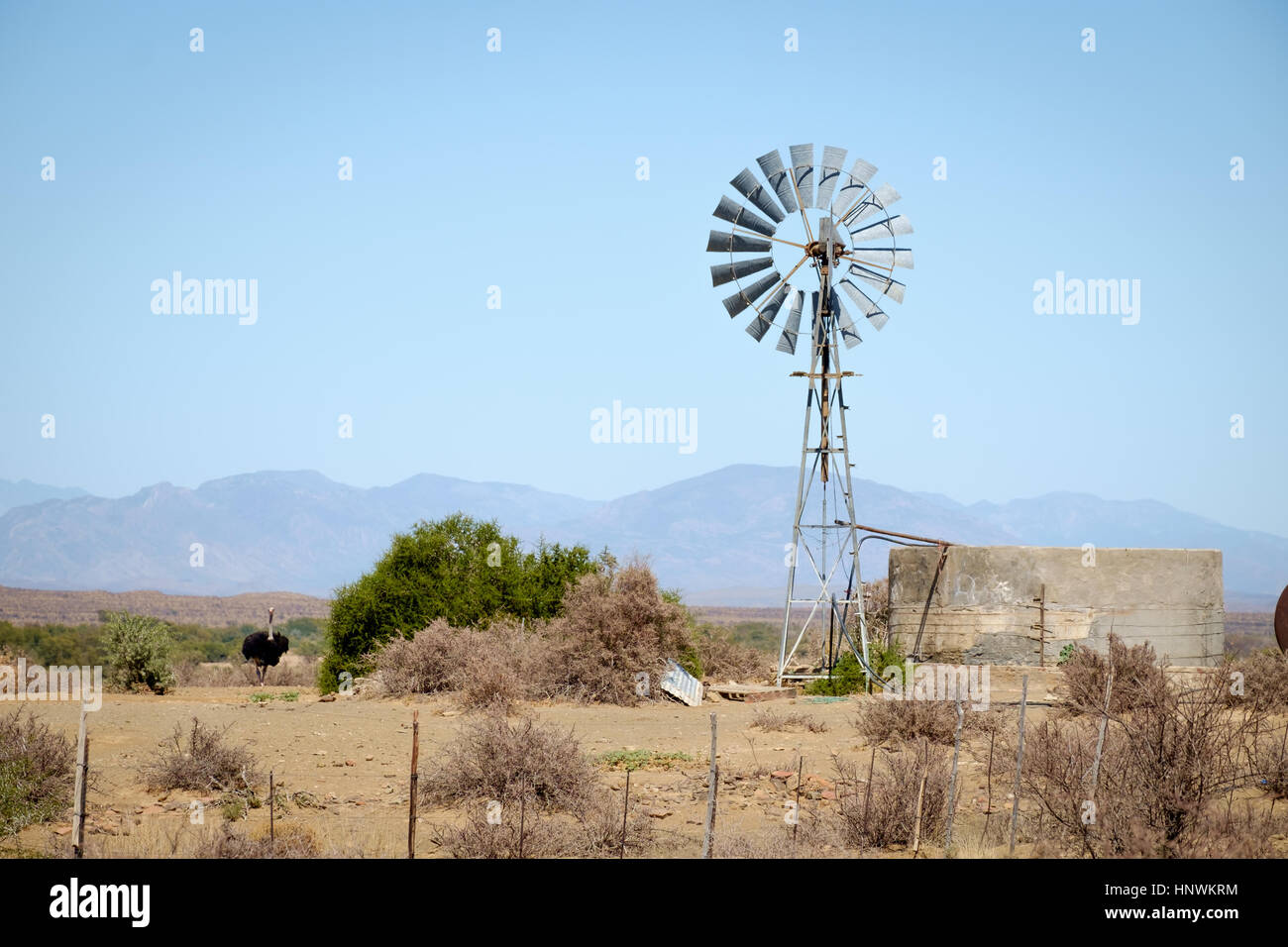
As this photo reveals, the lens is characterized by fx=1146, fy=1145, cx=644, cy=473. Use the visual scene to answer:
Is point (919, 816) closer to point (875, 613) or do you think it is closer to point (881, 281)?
point (881, 281)

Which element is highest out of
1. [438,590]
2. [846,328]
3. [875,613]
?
[846,328]

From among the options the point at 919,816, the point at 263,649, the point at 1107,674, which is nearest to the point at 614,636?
the point at 1107,674

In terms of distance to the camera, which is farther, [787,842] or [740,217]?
[740,217]

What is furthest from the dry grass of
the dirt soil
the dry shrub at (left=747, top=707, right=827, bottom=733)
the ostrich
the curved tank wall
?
the ostrich

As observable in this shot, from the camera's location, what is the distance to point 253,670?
110 feet

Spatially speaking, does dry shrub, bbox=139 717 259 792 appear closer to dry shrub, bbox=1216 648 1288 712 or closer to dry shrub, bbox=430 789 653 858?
dry shrub, bbox=430 789 653 858

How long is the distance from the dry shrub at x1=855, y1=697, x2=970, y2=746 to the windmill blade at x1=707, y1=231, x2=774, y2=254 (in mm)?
10198

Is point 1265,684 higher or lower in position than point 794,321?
lower

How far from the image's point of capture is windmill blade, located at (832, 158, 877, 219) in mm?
23188

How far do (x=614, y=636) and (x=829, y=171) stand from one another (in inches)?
408

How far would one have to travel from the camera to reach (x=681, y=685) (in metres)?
23.5

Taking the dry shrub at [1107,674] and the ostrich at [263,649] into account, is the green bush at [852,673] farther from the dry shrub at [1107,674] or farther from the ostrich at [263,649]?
the ostrich at [263,649]
